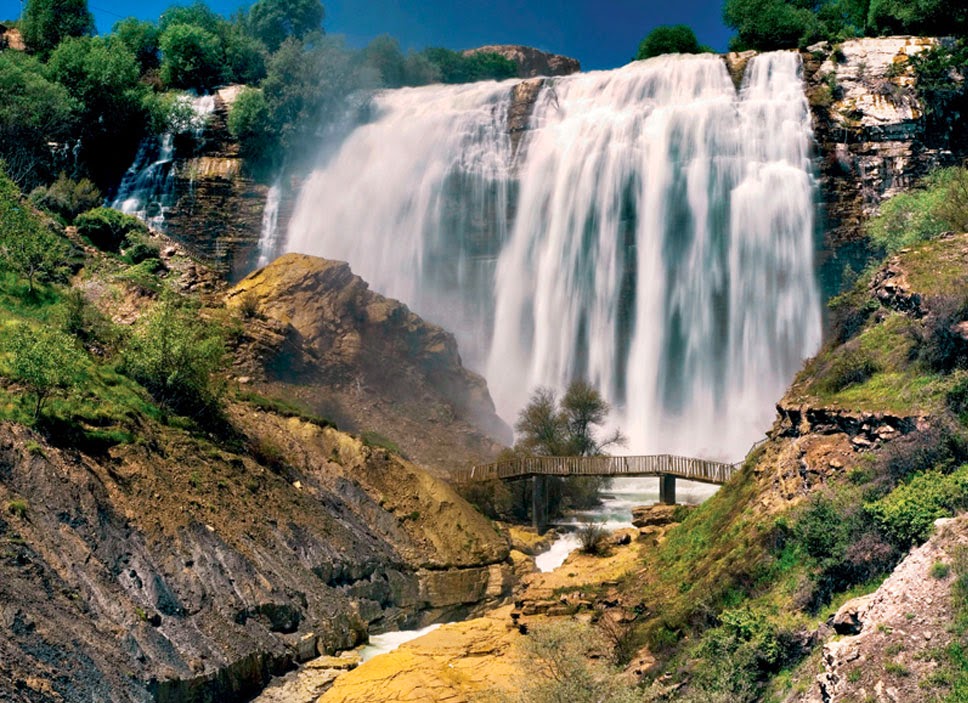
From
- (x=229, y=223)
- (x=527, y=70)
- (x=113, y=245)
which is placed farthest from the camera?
(x=527, y=70)

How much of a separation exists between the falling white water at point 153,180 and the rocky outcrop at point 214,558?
116 ft

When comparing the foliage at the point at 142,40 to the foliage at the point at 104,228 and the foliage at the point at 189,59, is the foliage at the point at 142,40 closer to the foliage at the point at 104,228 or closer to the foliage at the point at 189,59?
the foliage at the point at 189,59

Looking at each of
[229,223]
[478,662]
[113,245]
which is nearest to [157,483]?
[478,662]

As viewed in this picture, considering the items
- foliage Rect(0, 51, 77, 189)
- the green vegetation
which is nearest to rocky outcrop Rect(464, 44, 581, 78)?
the green vegetation

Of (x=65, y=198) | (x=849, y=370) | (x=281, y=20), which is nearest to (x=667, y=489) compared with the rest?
(x=849, y=370)

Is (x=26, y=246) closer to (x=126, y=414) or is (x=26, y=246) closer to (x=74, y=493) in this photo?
(x=126, y=414)

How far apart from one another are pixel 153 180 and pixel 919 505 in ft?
217

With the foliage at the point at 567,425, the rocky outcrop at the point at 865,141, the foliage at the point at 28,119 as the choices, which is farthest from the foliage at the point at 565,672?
the foliage at the point at 28,119

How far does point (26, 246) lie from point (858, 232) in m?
44.6

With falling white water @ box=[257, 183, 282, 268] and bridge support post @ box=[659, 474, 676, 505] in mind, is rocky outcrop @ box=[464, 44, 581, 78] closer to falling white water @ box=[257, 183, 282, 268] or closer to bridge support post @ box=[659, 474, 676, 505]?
falling white water @ box=[257, 183, 282, 268]

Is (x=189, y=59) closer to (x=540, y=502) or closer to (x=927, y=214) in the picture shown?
(x=540, y=502)

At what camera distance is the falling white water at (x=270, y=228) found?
78.9 metres

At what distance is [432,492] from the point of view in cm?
4838

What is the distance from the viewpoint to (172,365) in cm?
4341
